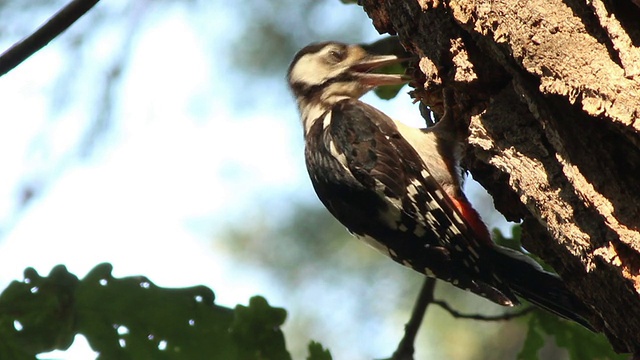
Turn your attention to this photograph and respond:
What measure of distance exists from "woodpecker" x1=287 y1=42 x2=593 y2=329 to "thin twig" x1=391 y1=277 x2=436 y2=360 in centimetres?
29

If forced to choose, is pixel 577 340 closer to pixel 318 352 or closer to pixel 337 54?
pixel 318 352

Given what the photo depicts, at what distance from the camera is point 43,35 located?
11.1 ft

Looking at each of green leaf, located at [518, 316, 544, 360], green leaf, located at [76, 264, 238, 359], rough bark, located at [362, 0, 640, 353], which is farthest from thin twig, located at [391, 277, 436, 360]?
rough bark, located at [362, 0, 640, 353]

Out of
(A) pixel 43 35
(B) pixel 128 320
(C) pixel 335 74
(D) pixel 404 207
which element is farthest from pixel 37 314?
(C) pixel 335 74

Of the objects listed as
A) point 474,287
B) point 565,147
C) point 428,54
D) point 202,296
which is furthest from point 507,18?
point 202,296

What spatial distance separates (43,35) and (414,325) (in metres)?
2.12

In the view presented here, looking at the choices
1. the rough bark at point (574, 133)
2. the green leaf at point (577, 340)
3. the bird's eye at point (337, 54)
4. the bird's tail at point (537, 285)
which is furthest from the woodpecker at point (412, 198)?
the rough bark at point (574, 133)

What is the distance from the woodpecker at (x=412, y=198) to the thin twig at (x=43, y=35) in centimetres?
133

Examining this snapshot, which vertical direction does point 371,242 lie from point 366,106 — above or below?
below

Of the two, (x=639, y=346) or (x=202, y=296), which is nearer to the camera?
(x=639, y=346)

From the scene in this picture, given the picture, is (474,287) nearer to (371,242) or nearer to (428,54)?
(371,242)

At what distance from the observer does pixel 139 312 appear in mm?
3609

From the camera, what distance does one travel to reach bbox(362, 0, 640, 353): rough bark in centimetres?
215

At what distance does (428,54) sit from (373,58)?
4.86ft
